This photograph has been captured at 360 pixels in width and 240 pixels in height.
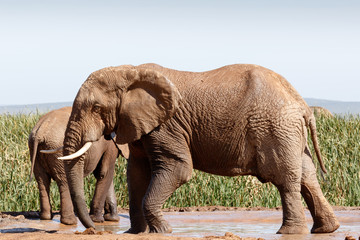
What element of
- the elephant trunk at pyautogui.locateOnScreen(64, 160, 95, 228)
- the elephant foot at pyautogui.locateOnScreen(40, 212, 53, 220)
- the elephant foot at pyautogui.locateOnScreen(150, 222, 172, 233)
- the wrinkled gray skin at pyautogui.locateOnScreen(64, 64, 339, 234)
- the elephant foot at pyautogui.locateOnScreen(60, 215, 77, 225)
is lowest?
the elephant foot at pyautogui.locateOnScreen(40, 212, 53, 220)

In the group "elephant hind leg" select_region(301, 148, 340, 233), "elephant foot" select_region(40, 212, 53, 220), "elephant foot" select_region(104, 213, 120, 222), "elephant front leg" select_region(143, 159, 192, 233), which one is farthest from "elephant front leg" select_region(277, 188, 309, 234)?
"elephant foot" select_region(40, 212, 53, 220)

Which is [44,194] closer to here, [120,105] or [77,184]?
[77,184]

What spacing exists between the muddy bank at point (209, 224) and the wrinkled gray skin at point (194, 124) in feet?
2.30

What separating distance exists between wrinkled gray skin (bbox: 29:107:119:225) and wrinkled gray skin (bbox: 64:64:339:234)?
2000 millimetres

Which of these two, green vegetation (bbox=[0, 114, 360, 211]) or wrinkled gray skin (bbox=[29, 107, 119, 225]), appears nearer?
wrinkled gray skin (bbox=[29, 107, 119, 225])

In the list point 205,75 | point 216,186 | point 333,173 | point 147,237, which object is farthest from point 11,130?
point 147,237

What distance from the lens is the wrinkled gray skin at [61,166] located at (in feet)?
30.3

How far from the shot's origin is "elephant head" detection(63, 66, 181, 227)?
7039 millimetres

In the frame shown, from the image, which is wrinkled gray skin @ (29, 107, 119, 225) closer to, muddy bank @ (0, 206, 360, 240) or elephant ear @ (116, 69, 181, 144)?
muddy bank @ (0, 206, 360, 240)

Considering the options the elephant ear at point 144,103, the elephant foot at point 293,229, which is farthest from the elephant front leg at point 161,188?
the elephant foot at point 293,229

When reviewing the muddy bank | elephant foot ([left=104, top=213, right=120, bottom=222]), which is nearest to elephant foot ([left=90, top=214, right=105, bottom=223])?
the muddy bank

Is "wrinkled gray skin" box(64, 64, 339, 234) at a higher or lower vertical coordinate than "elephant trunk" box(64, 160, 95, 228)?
higher

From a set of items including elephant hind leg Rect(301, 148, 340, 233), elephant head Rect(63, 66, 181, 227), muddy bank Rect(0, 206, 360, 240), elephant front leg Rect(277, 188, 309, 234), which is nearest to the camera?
elephant head Rect(63, 66, 181, 227)

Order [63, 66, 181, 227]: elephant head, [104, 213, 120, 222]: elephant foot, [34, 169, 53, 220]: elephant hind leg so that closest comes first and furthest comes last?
[63, 66, 181, 227]: elephant head < [34, 169, 53, 220]: elephant hind leg < [104, 213, 120, 222]: elephant foot
